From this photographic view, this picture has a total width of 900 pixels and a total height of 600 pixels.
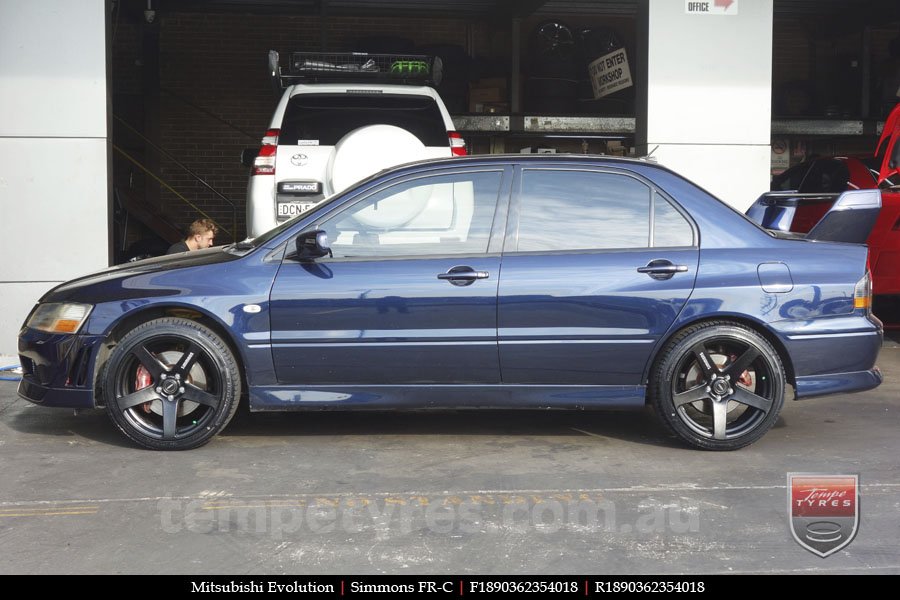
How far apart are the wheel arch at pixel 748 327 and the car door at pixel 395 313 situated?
2.79 ft

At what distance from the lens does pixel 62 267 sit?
29.0 ft

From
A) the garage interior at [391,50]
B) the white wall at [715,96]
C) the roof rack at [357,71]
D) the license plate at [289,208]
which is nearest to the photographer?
the license plate at [289,208]

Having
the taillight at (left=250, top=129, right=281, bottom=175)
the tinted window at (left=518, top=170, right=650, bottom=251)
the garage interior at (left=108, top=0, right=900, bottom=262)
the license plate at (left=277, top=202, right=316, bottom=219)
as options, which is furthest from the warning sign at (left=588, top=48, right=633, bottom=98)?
the tinted window at (left=518, top=170, right=650, bottom=251)

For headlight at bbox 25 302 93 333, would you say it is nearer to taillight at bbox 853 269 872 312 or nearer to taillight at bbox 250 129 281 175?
taillight at bbox 250 129 281 175

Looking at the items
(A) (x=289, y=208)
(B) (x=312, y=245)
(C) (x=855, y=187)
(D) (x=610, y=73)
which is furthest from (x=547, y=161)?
(D) (x=610, y=73)

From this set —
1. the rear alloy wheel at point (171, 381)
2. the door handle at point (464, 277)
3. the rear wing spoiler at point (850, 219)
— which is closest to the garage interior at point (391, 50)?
the rear wing spoiler at point (850, 219)

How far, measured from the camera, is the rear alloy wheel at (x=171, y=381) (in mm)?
5680

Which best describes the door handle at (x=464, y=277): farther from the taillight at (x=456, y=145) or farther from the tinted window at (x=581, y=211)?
the taillight at (x=456, y=145)

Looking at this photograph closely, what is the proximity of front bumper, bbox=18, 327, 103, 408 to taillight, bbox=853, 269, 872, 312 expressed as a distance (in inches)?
159

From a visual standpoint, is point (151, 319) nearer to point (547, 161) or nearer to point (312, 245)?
point (312, 245)

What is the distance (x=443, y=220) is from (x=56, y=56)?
4642 millimetres

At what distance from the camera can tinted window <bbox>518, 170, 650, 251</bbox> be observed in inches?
228

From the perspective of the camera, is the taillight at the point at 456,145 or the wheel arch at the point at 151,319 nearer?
the wheel arch at the point at 151,319

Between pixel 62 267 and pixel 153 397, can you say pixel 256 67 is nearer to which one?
pixel 62 267
